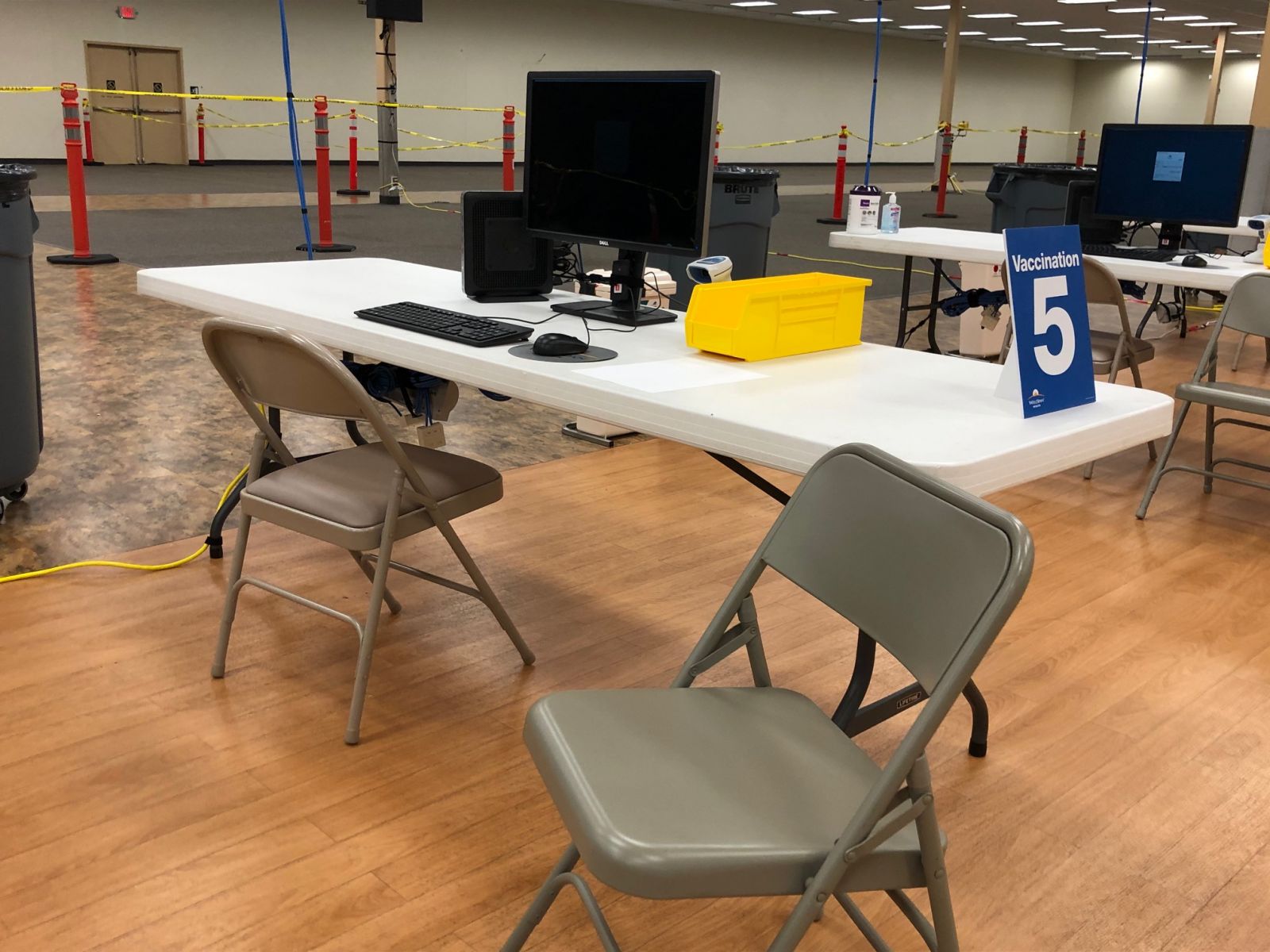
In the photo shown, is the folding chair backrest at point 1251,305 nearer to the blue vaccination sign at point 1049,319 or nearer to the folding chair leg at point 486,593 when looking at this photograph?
the blue vaccination sign at point 1049,319

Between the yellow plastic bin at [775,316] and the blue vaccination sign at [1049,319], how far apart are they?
36 centimetres

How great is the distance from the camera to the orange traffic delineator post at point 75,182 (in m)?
6.55

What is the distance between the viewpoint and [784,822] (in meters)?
1.20

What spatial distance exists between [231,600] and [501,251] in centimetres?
94

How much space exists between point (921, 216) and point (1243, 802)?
1125cm

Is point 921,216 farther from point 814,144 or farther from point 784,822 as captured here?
point 784,822

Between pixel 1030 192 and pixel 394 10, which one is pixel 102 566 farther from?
pixel 394 10

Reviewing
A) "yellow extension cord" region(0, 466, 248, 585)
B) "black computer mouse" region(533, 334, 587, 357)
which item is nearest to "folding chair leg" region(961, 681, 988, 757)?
"black computer mouse" region(533, 334, 587, 357)

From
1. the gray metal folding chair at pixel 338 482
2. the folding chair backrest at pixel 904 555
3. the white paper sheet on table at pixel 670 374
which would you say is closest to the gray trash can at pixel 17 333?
the gray metal folding chair at pixel 338 482

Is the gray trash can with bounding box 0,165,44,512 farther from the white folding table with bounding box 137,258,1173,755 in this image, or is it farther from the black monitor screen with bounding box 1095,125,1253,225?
the black monitor screen with bounding box 1095,125,1253,225

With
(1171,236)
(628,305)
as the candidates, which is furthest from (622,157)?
(1171,236)

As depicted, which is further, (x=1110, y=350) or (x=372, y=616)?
(x=1110, y=350)

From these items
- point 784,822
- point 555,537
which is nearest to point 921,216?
point 555,537

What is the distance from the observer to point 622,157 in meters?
2.37
